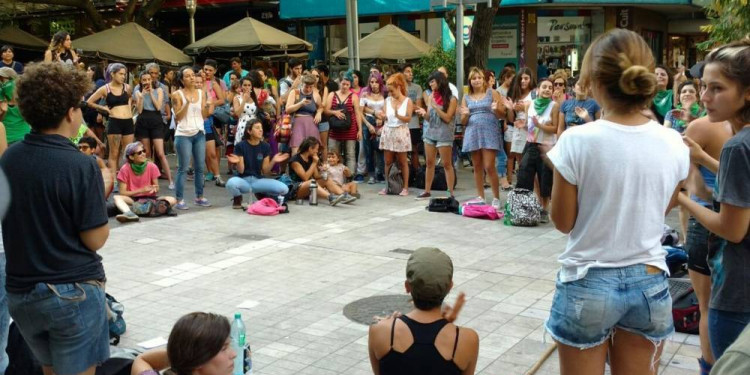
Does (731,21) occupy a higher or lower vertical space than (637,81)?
higher

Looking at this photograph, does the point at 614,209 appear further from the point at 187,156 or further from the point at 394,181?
the point at 394,181

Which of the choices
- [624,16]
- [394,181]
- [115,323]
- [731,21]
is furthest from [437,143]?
[624,16]

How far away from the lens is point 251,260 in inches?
325

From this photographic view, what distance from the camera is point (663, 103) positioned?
9953 millimetres

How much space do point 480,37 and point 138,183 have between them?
26.9ft

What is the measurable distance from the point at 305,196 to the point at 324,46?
16894 mm

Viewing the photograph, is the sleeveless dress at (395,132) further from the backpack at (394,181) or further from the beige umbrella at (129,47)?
the beige umbrella at (129,47)

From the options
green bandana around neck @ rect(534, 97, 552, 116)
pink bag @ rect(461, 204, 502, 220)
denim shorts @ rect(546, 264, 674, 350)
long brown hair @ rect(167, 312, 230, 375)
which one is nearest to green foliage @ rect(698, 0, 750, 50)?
green bandana around neck @ rect(534, 97, 552, 116)

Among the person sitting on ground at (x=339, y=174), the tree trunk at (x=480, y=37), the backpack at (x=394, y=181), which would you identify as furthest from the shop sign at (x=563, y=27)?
the person sitting on ground at (x=339, y=174)

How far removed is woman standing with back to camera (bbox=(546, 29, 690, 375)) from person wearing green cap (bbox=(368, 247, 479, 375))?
0.39 metres

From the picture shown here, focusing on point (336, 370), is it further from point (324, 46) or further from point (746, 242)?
point (324, 46)

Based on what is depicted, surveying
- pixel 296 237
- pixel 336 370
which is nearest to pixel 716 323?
pixel 336 370

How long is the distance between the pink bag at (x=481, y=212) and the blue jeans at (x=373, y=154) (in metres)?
3.27

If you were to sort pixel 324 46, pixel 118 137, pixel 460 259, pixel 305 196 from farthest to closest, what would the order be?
pixel 324 46
pixel 118 137
pixel 305 196
pixel 460 259
